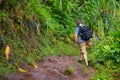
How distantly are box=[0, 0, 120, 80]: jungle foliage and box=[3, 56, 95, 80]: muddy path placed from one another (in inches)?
11.5

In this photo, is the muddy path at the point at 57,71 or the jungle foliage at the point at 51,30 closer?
the muddy path at the point at 57,71

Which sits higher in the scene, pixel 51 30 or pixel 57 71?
pixel 51 30

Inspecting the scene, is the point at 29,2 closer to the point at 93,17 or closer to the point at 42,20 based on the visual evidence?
the point at 42,20

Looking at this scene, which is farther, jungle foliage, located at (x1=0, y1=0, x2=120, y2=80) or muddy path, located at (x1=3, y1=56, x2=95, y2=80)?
jungle foliage, located at (x1=0, y1=0, x2=120, y2=80)

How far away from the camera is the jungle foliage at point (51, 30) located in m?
9.61

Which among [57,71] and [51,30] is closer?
[57,71]

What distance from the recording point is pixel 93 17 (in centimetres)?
1809

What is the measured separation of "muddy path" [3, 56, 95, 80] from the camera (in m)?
8.79

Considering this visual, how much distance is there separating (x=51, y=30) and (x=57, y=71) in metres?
4.48

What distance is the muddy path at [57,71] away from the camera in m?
8.79

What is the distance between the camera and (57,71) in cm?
994

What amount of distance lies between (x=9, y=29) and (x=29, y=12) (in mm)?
1401

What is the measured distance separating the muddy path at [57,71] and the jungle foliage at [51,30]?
11.5 inches

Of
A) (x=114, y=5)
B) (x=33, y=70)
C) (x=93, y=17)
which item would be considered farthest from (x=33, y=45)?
(x=114, y=5)
